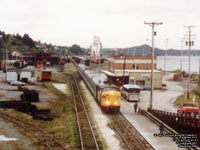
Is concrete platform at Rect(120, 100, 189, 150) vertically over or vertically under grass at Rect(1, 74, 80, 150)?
under

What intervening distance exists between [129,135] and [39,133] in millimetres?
7109

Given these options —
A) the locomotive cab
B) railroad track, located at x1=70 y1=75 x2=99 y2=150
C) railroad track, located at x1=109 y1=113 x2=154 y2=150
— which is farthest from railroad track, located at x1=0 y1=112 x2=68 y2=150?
the locomotive cab

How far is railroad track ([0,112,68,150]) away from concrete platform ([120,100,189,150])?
6774 mm

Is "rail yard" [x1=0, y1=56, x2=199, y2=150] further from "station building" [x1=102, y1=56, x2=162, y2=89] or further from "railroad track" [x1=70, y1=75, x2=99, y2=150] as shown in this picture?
"station building" [x1=102, y1=56, x2=162, y2=89]

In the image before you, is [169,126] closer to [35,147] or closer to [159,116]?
[159,116]

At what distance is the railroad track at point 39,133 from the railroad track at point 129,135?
183 inches

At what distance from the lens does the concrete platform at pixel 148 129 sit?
802 inches

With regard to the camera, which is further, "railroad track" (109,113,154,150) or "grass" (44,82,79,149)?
"grass" (44,82,79,149)

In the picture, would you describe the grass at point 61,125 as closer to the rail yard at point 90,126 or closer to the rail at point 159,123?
the rail yard at point 90,126

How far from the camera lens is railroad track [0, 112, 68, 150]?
19016mm

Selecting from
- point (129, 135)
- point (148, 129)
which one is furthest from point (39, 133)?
point (148, 129)

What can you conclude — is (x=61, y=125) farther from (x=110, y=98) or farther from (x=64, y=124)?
(x=110, y=98)

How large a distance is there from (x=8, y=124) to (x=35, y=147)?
682 cm

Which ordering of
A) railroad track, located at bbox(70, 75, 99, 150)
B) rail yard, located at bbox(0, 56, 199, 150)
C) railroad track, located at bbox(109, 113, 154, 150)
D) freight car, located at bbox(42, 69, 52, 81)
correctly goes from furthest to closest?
freight car, located at bbox(42, 69, 52, 81)
rail yard, located at bbox(0, 56, 199, 150)
railroad track, located at bbox(109, 113, 154, 150)
railroad track, located at bbox(70, 75, 99, 150)
